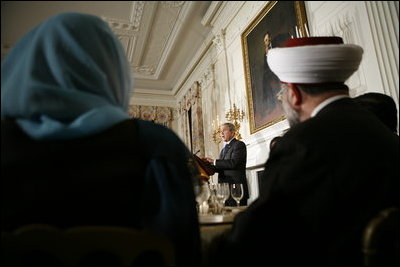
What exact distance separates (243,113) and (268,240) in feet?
13.8

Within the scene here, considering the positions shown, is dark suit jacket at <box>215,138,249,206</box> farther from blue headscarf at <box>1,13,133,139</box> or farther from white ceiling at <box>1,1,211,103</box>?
white ceiling at <box>1,1,211,103</box>

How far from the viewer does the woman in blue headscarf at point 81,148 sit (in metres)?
0.72

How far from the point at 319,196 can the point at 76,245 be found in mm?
759

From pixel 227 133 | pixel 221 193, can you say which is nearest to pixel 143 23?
pixel 227 133

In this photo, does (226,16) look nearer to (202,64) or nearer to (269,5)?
(269,5)

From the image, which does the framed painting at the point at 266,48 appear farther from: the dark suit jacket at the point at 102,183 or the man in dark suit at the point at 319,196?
the dark suit jacket at the point at 102,183

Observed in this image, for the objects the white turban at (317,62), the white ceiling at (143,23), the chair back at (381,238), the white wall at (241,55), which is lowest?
the chair back at (381,238)

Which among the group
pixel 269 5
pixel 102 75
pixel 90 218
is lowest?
pixel 90 218

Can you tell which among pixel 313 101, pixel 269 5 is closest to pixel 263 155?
pixel 269 5

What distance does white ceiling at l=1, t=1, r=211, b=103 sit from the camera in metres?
5.35

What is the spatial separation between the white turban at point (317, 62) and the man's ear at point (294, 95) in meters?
0.03

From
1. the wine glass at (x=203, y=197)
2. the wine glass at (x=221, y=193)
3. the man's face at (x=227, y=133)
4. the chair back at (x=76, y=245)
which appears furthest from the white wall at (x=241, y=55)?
the chair back at (x=76, y=245)

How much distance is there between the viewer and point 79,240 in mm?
556

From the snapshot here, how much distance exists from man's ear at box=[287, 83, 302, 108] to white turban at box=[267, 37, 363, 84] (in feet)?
0.10
